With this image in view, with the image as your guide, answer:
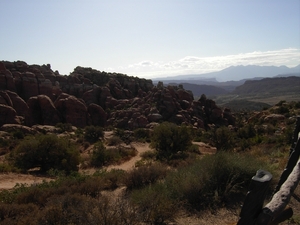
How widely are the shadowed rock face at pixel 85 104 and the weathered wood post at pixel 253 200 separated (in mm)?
28957

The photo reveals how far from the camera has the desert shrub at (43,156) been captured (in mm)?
13641

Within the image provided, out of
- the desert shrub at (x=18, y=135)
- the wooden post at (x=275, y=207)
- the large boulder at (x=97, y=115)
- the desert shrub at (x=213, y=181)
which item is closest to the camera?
the wooden post at (x=275, y=207)

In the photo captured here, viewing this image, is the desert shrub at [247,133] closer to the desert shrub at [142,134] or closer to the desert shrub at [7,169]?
the desert shrub at [142,134]

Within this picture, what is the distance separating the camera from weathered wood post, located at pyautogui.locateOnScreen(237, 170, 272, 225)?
2.78 m

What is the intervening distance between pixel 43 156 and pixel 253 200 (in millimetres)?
13684

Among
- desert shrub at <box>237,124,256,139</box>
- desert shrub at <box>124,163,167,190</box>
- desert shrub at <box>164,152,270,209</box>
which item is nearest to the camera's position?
desert shrub at <box>164,152,270,209</box>

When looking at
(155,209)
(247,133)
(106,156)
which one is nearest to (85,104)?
(106,156)

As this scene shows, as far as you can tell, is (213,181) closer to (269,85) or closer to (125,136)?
(125,136)

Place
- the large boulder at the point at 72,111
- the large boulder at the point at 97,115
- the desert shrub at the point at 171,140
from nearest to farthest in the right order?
1. the desert shrub at the point at 171,140
2. the large boulder at the point at 72,111
3. the large boulder at the point at 97,115

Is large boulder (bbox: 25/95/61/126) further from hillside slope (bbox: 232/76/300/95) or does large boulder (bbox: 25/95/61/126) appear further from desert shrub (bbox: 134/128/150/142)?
hillside slope (bbox: 232/76/300/95)

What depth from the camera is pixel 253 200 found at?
2795 mm

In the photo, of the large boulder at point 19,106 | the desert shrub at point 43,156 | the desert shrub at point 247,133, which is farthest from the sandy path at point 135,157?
the large boulder at point 19,106

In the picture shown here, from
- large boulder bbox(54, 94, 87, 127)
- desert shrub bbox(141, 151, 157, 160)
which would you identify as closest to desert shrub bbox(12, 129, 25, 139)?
large boulder bbox(54, 94, 87, 127)

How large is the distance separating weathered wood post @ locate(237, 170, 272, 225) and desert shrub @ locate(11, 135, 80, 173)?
12681 millimetres
